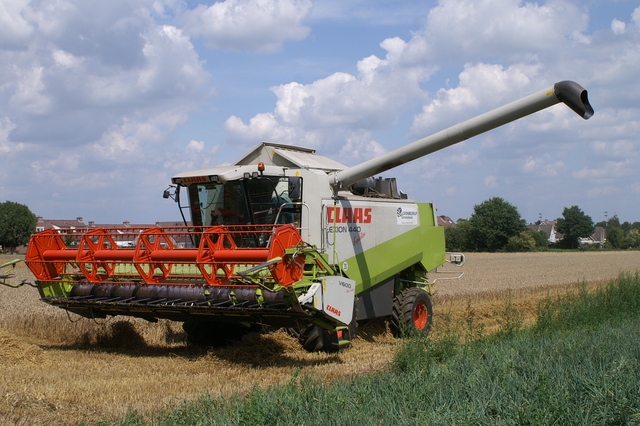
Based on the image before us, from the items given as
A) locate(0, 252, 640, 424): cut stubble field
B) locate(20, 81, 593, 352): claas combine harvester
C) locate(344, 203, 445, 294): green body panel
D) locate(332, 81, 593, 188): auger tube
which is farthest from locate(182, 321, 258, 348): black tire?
locate(332, 81, 593, 188): auger tube

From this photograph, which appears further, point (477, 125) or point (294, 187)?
point (294, 187)

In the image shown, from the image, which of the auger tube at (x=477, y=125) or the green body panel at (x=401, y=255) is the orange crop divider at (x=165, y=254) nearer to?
the green body panel at (x=401, y=255)

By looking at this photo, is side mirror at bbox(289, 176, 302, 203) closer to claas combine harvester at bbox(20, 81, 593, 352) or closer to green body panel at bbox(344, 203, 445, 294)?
claas combine harvester at bbox(20, 81, 593, 352)

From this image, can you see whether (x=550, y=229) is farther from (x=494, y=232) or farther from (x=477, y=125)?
(x=477, y=125)

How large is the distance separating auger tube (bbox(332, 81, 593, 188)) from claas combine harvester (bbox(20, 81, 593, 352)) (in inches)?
0.5

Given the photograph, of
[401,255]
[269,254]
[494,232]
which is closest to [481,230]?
[494,232]

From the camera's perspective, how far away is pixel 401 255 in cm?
881

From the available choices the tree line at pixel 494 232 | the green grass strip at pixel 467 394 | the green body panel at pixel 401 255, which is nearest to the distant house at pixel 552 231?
the tree line at pixel 494 232

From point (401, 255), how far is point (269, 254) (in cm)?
351

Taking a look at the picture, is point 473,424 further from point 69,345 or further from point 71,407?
point 69,345

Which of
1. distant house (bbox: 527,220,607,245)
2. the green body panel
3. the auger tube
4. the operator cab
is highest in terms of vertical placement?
the auger tube

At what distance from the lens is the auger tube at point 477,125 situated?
644 centimetres

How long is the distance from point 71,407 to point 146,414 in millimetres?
768

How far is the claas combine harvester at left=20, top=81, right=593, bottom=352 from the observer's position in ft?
20.1
